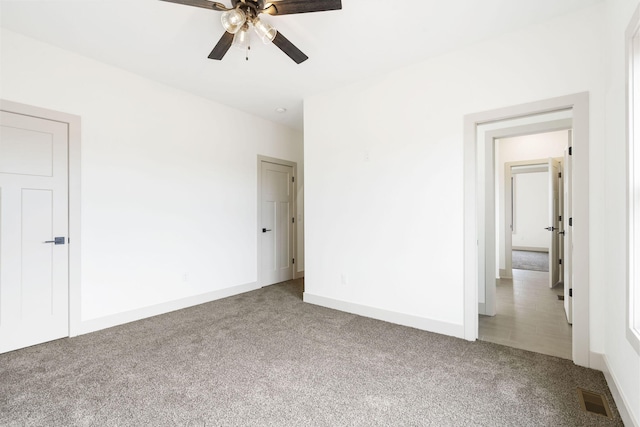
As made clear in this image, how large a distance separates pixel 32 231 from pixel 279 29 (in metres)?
2.84

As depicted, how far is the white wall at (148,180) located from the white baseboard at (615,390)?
3926mm

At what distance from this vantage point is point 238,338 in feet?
9.30

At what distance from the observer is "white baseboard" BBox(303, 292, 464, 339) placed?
2.88 metres

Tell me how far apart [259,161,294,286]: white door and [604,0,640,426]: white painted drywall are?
3.97 meters

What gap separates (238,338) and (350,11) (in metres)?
2.98

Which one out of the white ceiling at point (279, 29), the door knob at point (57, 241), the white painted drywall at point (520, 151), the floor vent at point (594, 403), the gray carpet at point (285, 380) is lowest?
the gray carpet at point (285, 380)

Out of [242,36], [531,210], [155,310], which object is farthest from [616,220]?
[531,210]

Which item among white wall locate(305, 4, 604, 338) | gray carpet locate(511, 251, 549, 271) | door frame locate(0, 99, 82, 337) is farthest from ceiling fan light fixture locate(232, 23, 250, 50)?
gray carpet locate(511, 251, 549, 271)

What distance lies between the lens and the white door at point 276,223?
15.9ft

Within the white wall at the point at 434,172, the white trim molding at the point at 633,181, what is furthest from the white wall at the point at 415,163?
the white trim molding at the point at 633,181

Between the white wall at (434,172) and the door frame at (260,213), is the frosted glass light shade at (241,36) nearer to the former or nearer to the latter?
the white wall at (434,172)

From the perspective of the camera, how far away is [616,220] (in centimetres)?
191

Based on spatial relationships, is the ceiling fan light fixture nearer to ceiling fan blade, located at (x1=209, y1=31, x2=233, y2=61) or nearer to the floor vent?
ceiling fan blade, located at (x1=209, y1=31, x2=233, y2=61)

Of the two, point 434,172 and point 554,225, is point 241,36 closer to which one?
point 434,172
